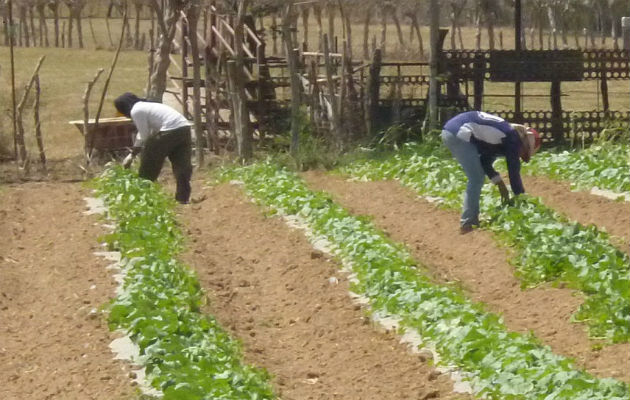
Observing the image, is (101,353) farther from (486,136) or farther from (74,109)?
(74,109)

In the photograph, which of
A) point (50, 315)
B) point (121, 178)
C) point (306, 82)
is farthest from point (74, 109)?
point (50, 315)

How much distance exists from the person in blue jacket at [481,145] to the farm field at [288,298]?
17.9 inches

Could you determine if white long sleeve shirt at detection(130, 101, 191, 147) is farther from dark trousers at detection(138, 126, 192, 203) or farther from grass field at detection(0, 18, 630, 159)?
grass field at detection(0, 18, 630, 159)

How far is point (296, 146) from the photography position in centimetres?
Answer: 1842

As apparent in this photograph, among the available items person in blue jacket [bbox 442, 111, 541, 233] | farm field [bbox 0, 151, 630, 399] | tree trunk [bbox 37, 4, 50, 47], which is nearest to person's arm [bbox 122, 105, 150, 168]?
farm field [bbox 0, 151, 630, 399]

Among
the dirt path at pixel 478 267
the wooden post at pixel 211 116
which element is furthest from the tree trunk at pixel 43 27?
the dirt path at pixel 478 267

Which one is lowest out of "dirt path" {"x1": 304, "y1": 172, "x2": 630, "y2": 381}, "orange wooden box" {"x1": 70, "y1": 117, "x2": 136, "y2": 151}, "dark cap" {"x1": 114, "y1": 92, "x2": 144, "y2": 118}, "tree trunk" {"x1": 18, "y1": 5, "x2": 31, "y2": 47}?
"dirt path" {"x1": 304, "y1": 172, "x2": 630, "y2": 381}

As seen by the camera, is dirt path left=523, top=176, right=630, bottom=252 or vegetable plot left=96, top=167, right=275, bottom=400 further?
dirt path left=523, top=176, right=630, bottom=252

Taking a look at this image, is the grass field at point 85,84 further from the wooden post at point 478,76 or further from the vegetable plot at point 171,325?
the vegetable plot at point 171,325

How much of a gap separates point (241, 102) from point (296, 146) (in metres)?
0.99

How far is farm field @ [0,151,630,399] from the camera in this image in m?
7.45

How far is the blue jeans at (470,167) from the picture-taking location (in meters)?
11.6

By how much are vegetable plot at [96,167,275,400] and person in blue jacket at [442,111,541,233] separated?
2600mm

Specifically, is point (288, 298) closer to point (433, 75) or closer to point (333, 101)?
point (333, 101)
